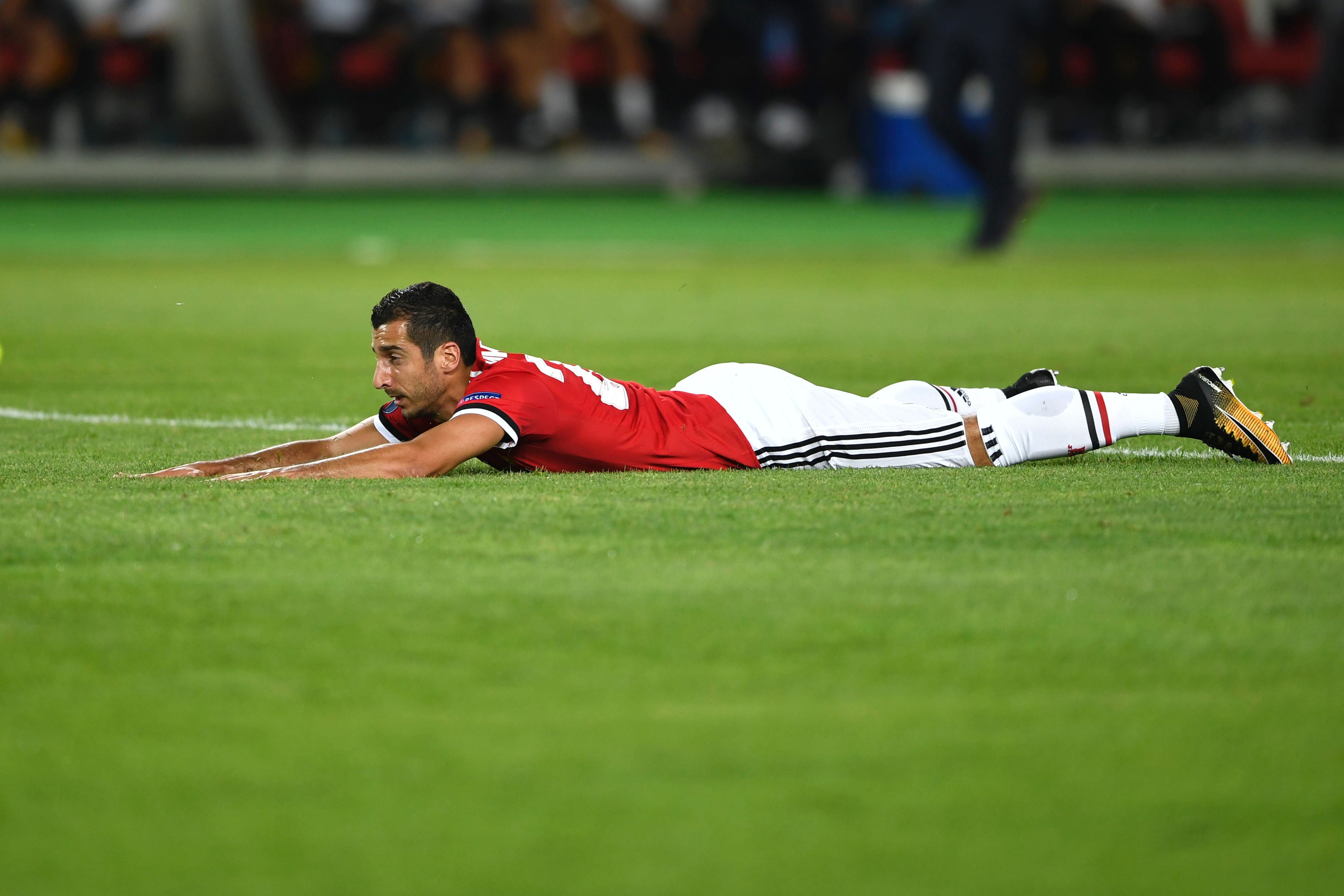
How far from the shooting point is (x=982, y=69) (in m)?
13.0

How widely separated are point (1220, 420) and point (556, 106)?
827 inches

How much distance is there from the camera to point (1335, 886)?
2180 mm

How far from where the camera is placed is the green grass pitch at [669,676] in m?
2.27

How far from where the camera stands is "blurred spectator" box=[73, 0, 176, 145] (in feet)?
79.0

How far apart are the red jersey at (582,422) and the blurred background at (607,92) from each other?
17728 millimetres

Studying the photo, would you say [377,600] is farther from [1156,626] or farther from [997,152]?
[997,152]

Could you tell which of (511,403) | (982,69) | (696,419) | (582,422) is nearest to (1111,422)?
(696,419)

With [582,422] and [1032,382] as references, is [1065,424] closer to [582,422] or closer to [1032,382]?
[1032,382]

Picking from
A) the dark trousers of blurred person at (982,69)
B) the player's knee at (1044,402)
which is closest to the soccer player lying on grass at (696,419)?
the player's knee at (1044,402)

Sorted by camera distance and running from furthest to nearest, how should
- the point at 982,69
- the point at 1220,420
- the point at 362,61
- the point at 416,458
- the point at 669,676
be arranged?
the point at 362,61 → the point at 982,69 → the point at 1220,420 → the point at 416,458 → the point at 669,676

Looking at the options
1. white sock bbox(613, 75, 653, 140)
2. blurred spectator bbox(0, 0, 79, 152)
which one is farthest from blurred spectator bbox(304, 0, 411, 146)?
blurred spectator bbox(0, 0, 79, 152)

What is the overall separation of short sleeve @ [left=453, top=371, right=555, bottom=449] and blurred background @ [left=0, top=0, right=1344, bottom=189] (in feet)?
59.5

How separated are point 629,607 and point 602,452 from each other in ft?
5.13

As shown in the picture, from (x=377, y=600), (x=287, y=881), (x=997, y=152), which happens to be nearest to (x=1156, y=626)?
(x=377, y=600)
